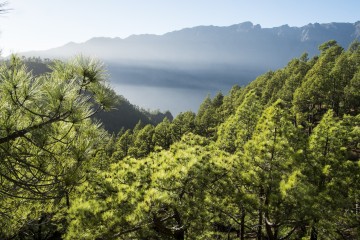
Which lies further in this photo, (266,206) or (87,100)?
(266,206)

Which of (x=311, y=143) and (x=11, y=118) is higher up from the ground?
(x=11, y=118)

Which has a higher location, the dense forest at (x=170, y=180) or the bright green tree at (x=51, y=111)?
the bright green tree at (x=51, y=111)

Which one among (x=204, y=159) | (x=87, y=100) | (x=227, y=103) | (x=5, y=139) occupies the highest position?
(x=87, y=100)

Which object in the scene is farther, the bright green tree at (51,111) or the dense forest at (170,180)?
the dense forest at (170,180)

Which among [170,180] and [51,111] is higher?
[51,111]

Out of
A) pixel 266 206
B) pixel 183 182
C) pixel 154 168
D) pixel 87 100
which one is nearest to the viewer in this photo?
pixel 87 100

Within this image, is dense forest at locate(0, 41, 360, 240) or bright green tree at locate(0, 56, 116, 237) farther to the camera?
dense forest at locate(0, 41, 360, 240)

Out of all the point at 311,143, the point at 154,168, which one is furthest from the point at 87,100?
the point at 311,143

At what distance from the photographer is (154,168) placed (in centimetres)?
1250

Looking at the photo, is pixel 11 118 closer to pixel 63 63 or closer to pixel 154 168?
pixel 63 63

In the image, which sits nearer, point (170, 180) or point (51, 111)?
point (51, 111)

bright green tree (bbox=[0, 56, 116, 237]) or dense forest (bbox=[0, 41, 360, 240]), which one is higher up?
bright green tree (bbox=[0, 56, 116, 237])

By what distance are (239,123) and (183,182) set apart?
16820mm

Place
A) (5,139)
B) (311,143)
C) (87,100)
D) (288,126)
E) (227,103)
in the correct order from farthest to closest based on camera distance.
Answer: (227,103) → (311,143) → (288,126) → (87,100) → (5,139)
